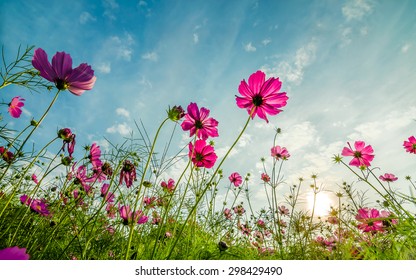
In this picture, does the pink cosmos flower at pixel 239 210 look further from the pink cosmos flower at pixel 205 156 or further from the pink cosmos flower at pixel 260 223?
the pink cosmos flower at pixel 205 156

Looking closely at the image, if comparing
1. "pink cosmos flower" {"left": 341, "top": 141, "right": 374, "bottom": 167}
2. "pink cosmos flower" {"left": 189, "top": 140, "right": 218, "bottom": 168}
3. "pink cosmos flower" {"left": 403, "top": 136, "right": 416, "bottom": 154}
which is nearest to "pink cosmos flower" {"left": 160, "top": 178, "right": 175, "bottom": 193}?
"pink cosmos flower" {"left": 189, "top": 140, "right": 218, "bottom": 168}

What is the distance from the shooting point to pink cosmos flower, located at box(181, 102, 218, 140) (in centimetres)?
101

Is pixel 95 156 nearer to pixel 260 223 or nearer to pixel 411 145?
pixel 260 223

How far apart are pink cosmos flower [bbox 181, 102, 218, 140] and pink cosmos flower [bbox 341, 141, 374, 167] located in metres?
1.61

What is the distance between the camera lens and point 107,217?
1544 mm

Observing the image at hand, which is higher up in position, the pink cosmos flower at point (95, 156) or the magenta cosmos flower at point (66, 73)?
the magenta cosmos flower at point (66, 73)

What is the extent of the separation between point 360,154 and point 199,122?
1.74 metres

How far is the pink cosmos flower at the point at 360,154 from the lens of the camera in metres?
2.09

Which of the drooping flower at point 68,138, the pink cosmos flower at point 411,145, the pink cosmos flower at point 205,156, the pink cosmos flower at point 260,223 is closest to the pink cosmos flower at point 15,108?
the drooping flower at point 68,138

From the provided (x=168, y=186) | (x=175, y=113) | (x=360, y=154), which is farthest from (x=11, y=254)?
(x=360, y=154)

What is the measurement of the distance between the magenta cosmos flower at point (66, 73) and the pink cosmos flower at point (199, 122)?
1.26ft
